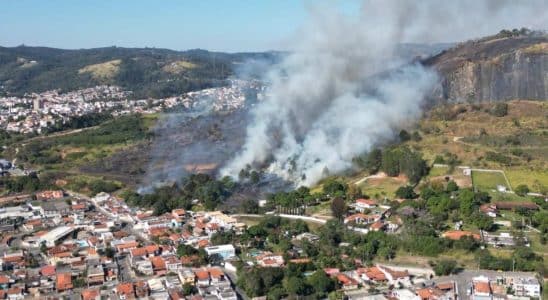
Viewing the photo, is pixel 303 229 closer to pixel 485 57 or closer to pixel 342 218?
pixel 342 218

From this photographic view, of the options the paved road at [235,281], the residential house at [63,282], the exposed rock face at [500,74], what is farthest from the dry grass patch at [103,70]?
the paved road at [235,281]

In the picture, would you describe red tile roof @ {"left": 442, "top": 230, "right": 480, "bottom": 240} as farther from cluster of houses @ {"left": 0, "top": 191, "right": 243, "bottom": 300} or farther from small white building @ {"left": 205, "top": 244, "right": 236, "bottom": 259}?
cluster of houses @ {"left": 0, "top": 191, "right": 243, "bottom": 300}

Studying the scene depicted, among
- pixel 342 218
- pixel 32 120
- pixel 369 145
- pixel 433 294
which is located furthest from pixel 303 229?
pixel 32 120

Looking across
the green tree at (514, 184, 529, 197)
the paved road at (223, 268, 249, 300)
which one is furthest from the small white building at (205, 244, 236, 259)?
the green tree at (514, 184, 529, 197)

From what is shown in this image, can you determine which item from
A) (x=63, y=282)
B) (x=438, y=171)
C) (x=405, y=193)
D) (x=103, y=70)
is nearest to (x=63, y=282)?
(x=63, y=282)

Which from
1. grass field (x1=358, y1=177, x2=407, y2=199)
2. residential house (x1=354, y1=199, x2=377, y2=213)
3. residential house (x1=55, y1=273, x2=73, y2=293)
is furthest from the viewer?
grass field (x1=358, y1=177, x2=407, y2=199)

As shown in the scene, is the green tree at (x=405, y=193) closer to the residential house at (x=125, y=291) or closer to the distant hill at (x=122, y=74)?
the residential house at (x=125, y=291)
